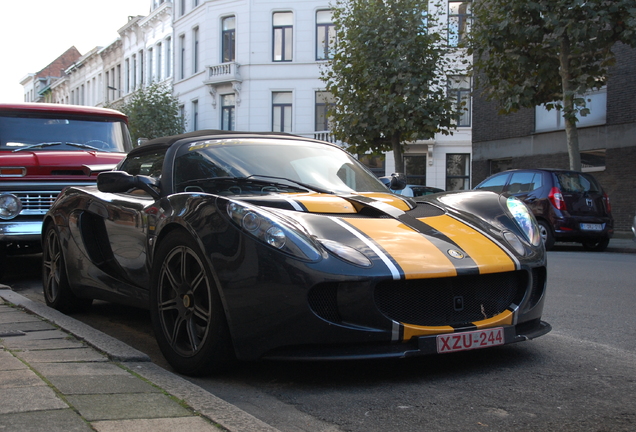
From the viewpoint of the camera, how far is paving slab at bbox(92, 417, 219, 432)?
2.65 m

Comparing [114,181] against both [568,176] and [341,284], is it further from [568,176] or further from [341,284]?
[568,176]

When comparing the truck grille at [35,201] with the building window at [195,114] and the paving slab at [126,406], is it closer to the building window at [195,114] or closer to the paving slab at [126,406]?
the paving slab at [126,406]

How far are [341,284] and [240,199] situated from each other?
0.89m

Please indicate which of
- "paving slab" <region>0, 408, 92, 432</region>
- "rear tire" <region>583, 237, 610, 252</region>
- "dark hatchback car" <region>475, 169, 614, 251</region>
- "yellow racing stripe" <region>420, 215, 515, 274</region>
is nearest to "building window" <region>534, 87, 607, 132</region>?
"rear tire" <region>583, 237, 610, 252</region>

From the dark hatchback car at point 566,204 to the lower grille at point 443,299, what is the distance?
1074 centimetres

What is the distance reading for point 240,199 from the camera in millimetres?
4098

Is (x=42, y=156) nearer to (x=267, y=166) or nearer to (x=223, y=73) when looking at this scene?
(x=267, y=166)

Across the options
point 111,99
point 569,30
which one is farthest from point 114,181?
point 111,99

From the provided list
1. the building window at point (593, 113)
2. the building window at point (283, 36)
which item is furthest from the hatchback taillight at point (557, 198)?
the building window at point (283, 36)

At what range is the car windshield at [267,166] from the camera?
4.65 metres

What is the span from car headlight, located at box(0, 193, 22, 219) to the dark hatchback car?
9451mm

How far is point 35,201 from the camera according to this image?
26.5ft

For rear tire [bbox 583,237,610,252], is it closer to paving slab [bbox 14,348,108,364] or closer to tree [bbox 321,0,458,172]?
tree [bbox 321,0,458,172]

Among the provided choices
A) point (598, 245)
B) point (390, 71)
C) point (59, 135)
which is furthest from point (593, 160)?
point (59, 135)
